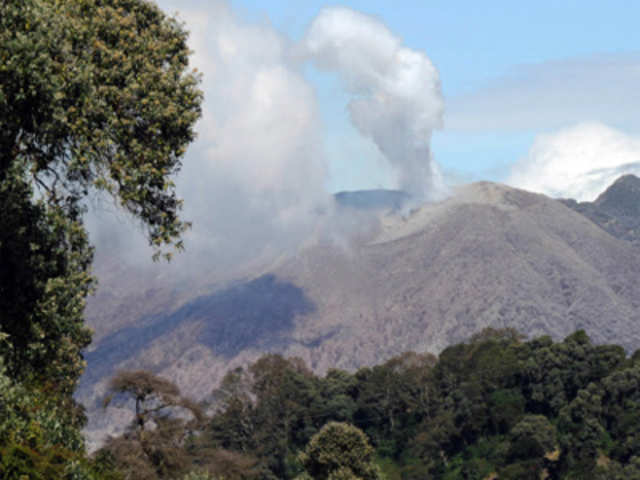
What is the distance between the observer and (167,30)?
18.7 meters

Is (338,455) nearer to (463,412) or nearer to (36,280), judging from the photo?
(36,280)

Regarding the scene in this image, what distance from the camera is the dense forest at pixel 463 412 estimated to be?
273 feet

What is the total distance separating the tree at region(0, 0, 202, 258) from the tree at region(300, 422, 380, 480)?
120ft

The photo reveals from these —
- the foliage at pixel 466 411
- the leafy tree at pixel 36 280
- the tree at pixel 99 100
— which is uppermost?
the foliage at pixel 466 411

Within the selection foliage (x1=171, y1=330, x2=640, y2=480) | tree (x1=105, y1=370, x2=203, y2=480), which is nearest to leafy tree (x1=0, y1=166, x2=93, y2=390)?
tree (x1=105, y1=370, x2=203, y2=480)

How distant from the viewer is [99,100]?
53.5 feet

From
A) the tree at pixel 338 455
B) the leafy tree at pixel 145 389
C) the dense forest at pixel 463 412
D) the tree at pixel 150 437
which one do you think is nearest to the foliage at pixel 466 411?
the dense forest at pixel 463 412

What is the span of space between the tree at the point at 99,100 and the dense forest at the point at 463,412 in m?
55.5

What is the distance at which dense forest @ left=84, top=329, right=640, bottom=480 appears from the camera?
3280 inches

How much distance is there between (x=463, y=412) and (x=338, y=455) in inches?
1984

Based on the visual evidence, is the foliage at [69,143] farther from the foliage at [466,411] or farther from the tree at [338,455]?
the foliage at [466,411]

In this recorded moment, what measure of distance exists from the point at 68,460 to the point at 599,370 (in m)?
91.9

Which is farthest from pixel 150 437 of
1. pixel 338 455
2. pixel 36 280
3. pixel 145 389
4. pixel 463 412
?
pixel 463 412

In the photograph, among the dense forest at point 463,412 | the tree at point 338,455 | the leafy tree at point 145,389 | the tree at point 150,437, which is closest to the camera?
the tree at point 150,437
